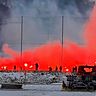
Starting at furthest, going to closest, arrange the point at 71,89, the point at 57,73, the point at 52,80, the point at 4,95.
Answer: the point at 57,73 → the point at 52,80 → the point at 71,89 → the point at 4,95

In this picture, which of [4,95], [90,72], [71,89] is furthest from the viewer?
[90,72]

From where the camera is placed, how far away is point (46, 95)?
1460 inches

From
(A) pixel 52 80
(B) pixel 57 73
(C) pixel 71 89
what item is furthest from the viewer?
(B) pixel 57 73

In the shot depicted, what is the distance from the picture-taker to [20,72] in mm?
79812

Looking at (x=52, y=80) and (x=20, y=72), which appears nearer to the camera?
(x=52, y=80)

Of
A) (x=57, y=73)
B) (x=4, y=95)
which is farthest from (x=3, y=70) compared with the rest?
(x=4, y=95)

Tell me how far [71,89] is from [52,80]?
74.8ft

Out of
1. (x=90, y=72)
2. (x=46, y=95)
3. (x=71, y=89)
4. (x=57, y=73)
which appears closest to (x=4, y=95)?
(x=46, y=95)

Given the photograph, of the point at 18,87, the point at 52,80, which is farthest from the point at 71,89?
the point at 52,80

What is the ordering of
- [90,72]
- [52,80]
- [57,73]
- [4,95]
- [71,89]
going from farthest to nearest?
[57,73], [52,80], [90,72], [71,89], [4,95]

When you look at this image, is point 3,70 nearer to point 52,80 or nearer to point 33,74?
point 33,74

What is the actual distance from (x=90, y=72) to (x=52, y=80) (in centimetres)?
1986

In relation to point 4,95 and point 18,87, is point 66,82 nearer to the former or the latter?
point 18,87

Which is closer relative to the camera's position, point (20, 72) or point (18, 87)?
point (18, 87)
